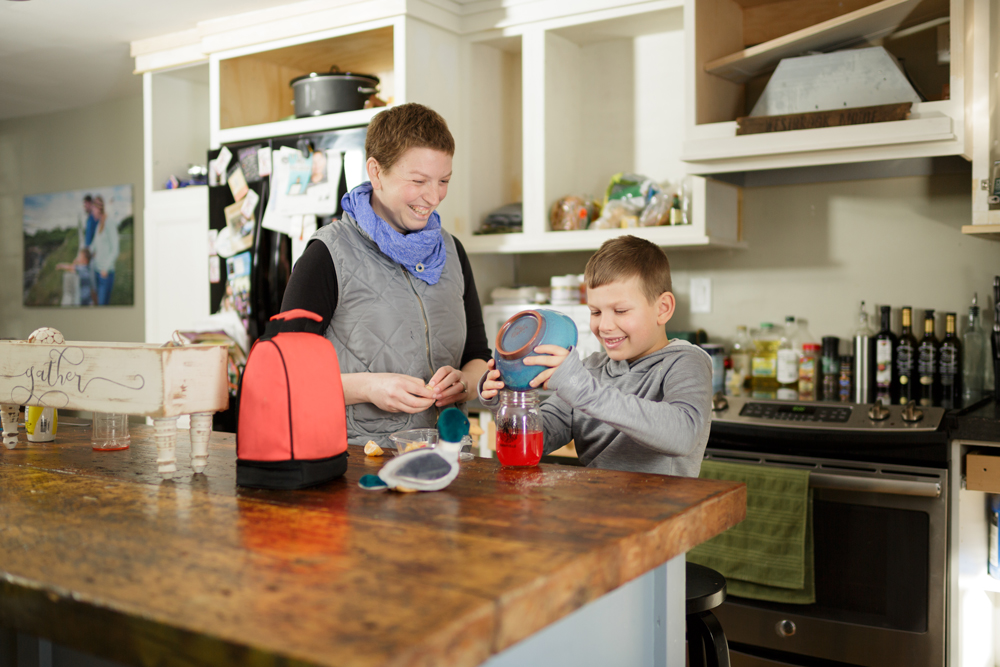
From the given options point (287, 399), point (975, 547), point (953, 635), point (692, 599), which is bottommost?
point (953, 635)

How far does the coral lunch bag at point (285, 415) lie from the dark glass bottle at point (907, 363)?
195cm

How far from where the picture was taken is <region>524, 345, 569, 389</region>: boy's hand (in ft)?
3.71

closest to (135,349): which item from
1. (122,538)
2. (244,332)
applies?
(122,538)

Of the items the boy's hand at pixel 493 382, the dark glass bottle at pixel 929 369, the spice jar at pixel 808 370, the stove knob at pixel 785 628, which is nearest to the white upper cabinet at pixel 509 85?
the spice jar at pixel 808 370

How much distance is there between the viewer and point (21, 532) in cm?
86

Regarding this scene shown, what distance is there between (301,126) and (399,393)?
1759 millimetres

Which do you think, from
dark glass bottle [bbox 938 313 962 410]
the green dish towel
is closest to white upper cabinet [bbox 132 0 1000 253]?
dark glass bottle [bbox 938 313 962 410]

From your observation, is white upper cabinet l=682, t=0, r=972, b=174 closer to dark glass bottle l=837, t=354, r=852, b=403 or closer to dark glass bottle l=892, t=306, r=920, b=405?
dark glass bottle l=892, t=306, r=920, b=405

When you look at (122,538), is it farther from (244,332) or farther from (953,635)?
(244,332)

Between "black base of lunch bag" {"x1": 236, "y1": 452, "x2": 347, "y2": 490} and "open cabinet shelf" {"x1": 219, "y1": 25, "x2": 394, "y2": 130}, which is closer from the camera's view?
"black base of lunch bag" {"x1": 236, "y1": 452, "x2": 347, "y2": 490}

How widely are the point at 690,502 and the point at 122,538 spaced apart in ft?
2.07

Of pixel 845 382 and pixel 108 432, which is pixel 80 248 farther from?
pixel 845 382

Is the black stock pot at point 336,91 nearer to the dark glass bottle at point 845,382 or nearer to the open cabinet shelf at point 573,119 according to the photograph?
the open cabinet shelf at point 573,119

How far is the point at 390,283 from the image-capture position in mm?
1611
